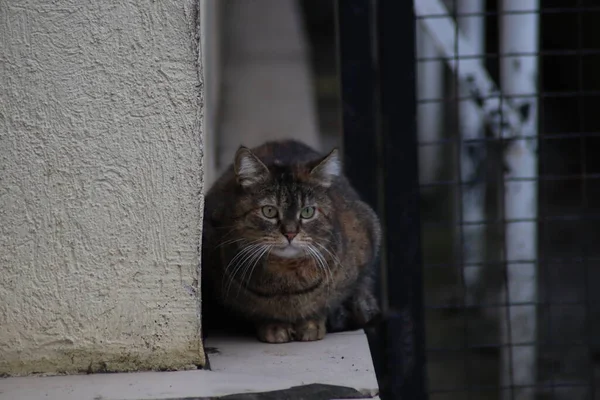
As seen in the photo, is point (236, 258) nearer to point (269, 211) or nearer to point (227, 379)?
point (269, 211)

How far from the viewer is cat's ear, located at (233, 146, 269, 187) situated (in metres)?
3.00

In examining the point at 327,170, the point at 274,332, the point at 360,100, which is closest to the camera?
the point at 274,332

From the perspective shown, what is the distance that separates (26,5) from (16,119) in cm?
30

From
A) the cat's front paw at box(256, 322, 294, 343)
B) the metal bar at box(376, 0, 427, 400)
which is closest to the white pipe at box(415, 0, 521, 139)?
the metal bar at box(376, 0, 427, 400)

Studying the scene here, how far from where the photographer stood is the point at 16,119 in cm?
240

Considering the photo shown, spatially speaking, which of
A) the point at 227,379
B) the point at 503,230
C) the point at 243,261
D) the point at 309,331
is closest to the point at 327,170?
the point at 243,261

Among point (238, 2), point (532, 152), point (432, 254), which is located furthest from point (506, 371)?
point (238, 2)

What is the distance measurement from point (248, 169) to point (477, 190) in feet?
11.5

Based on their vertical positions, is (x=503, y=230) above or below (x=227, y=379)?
above

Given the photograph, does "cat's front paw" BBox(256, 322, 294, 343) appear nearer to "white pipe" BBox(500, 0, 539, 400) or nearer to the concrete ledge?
the concrete ledge

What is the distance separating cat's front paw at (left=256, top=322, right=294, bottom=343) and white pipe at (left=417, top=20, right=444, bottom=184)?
203 inches

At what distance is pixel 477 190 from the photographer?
6.26m

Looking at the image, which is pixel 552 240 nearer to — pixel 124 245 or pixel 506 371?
pixel 506 371

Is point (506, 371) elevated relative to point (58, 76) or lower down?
lower down
